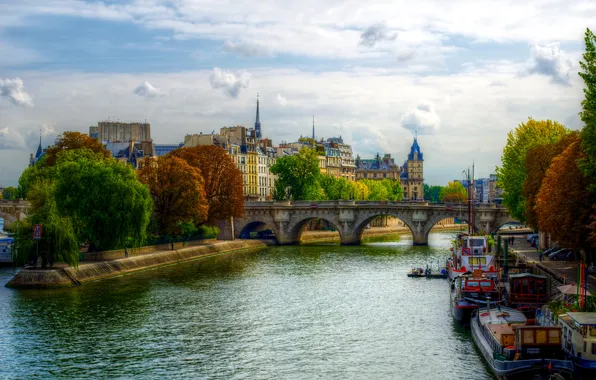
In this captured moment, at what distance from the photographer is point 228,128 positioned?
543 feet

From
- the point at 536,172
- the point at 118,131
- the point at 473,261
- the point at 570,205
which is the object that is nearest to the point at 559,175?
the point at 570,205

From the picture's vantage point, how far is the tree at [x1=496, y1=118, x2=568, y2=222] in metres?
96.6

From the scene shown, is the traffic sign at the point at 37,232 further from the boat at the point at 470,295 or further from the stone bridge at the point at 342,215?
the stone bridge at the point at 342,215

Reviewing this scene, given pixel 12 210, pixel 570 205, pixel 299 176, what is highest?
pixel 299 176

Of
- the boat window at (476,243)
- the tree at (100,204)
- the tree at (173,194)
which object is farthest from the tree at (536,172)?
the tree at (100,204)

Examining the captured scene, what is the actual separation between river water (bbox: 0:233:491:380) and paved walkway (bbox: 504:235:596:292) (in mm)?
8079

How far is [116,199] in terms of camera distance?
75.9m

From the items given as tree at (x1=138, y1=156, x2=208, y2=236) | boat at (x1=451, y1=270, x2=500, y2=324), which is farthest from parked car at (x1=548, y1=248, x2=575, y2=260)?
tree at (x1=138, y1=156, x2=208, y2=236)

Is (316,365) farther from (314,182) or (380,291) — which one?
(314,182)

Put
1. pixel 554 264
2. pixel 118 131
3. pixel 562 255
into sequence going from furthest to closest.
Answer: pixel 118 131, pixel 562 255, pixel 554 264

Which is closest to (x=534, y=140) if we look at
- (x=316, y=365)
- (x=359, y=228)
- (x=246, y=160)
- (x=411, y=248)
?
(x=411, y=248)

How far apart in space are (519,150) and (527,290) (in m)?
51.6

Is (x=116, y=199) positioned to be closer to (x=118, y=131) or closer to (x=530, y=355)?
(x=530, y=355)

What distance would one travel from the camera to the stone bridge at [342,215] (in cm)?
11744
